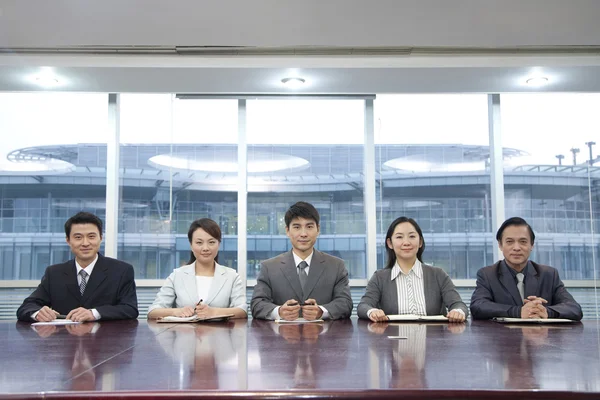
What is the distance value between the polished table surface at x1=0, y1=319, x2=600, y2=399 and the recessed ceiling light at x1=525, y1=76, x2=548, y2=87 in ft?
9.14

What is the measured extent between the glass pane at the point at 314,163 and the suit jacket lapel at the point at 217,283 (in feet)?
6.00

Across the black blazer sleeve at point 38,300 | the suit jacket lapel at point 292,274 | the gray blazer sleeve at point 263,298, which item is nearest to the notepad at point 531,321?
the suit jacket lapel at point 292,274

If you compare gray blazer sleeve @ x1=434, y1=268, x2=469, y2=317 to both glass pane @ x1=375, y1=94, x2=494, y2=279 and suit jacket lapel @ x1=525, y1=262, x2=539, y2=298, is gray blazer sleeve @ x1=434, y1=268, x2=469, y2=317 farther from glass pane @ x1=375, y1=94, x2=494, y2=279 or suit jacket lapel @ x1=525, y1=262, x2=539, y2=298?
glass pane @ x1=375, y1=94, x2=494, y2=279

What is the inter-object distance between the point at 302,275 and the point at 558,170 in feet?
10.5

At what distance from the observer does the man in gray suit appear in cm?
396

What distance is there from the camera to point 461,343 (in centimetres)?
230

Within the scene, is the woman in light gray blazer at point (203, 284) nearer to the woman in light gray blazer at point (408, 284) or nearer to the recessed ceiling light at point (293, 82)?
the woman in light gray blazer at point (408, 284)

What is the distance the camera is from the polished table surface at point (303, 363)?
4.39 ft

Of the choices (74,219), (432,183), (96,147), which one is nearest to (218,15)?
(74,219)

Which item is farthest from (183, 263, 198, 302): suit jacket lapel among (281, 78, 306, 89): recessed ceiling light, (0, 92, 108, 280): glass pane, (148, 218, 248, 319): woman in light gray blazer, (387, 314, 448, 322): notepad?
(0, 92, 108, 280): glass pane

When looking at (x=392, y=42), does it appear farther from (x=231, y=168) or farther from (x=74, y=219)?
(x=74, y=219)

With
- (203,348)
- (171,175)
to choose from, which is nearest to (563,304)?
(203,348)

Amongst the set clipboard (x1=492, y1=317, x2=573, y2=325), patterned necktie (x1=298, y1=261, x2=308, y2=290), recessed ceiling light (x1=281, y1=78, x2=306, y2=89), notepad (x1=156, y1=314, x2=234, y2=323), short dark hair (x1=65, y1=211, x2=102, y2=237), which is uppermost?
recessed ceiling light (x1=281, y1=78, x2=306, y2=89)

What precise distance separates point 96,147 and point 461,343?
4.57 metres
